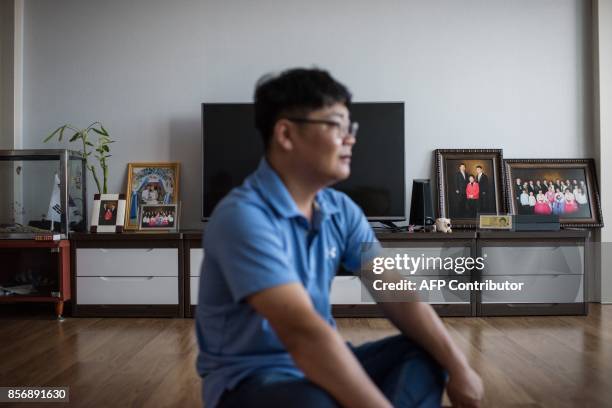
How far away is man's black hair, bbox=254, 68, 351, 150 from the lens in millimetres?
1177

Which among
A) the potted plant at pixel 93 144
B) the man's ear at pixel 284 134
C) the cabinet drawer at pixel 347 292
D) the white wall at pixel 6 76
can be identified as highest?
the white wall at pixel 6 76

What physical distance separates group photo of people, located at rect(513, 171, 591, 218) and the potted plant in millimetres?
2852

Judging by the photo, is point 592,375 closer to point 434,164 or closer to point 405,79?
point 434,164

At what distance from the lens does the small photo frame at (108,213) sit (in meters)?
3.65

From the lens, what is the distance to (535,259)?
11.7 ft

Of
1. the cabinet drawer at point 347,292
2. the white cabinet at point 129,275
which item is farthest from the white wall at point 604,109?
the white cabinet at point 129,275

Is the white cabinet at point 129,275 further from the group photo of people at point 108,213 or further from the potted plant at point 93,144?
the potted plant at point 93,144

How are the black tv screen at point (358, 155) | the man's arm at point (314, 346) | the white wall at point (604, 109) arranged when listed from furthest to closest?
the white wall at point (604, 109) → the black tv screen at point (358, 155) → the man's arm at point (314, 346)

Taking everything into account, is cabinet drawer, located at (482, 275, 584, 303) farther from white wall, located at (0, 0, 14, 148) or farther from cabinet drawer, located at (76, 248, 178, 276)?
white wall, located at (0, 0, 14, 148)

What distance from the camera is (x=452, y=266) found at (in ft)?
11.8

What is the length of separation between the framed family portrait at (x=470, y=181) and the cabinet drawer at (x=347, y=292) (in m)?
0.90

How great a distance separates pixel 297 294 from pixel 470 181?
3.17 m

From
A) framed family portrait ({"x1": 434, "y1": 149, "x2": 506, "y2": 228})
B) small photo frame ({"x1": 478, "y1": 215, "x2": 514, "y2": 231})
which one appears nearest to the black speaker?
framed family portrait ({"x1": 434, "y1": 149, "x2": 506, "y2": 228})

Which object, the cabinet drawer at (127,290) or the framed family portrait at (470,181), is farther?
the framed family portrait at (470,181)
